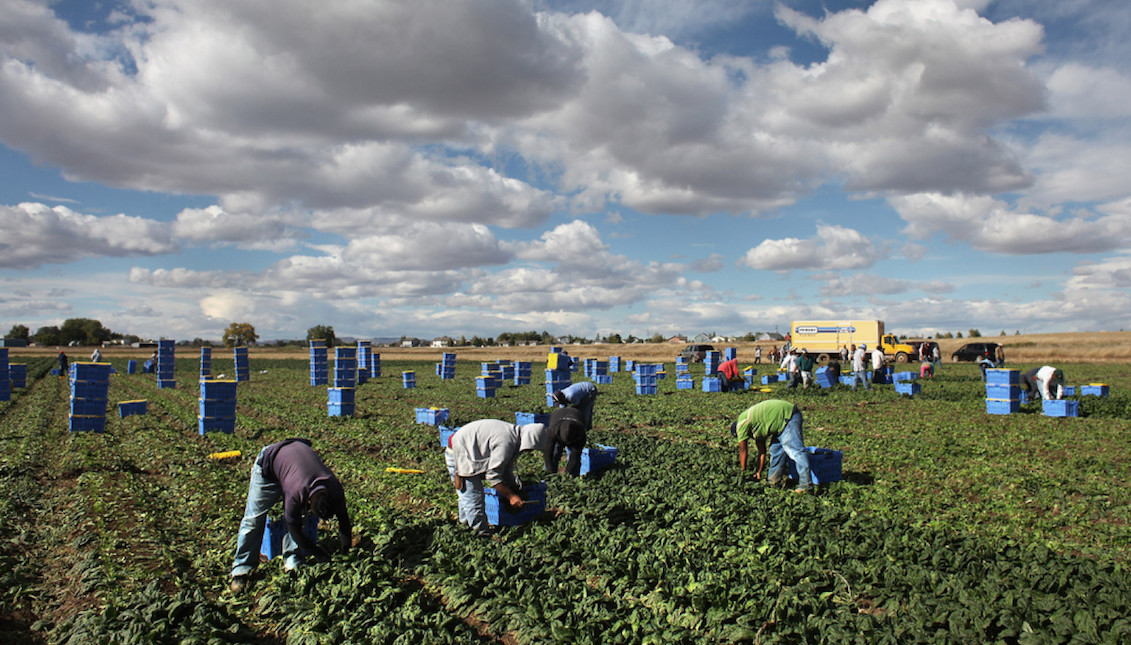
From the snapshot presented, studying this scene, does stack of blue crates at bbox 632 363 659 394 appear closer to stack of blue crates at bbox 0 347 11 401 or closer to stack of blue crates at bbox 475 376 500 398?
stack of blue crates at bbox 475 376 500 398

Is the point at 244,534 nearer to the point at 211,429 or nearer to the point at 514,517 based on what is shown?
the point at 514,517

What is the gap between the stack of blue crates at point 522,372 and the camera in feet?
114

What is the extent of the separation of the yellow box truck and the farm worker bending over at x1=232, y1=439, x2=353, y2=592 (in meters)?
49.9

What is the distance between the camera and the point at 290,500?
6.39 m

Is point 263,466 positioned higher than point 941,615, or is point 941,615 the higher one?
point 263,466

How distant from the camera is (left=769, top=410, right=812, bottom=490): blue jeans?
958 centimetres

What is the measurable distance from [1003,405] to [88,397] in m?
25.5

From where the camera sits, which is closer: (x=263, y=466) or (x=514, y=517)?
(x=263, y=466)

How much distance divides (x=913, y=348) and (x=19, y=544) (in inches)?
2286

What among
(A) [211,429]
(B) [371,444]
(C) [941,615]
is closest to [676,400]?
(B) [371,444]

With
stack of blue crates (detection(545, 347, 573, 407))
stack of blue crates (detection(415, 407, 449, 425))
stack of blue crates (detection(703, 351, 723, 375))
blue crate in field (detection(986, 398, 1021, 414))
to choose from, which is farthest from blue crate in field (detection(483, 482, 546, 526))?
stack of blue crates (detection(703, 351, 723, 375))

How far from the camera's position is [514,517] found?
799 centimetres

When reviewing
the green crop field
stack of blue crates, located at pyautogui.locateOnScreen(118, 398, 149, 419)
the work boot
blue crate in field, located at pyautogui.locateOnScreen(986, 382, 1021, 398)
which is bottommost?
the work boot

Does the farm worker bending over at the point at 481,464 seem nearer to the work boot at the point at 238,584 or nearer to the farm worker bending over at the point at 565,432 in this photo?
the farm worker bending over at the point at 565,432
